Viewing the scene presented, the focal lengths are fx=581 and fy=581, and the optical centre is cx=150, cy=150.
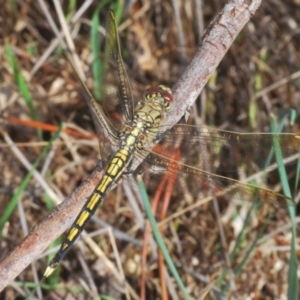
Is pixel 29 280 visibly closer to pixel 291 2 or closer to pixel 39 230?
pixel 39 230

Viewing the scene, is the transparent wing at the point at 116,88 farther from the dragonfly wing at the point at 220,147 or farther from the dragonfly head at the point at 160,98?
the dragonfly wing at the point at 220,147

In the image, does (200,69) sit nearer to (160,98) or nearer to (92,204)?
(160,98)

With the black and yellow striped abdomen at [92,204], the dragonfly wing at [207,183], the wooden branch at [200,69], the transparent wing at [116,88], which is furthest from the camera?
the transparent wing at [116,88]

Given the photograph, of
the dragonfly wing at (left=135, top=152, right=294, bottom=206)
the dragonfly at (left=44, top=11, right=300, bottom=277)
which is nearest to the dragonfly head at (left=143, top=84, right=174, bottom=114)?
the dragonfly at (left=44, top=11, right=300, bottom=277)

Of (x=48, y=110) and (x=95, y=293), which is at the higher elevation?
(x=48, y=110)

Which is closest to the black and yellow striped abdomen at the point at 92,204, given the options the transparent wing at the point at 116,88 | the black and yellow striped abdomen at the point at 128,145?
the black and yellow striped abdomen at the point at 128,145

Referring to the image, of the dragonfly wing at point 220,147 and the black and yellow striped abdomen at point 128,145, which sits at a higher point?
the dragonfly wing at point 220,147

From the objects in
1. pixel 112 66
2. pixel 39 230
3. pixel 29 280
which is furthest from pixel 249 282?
pixel 39 230
